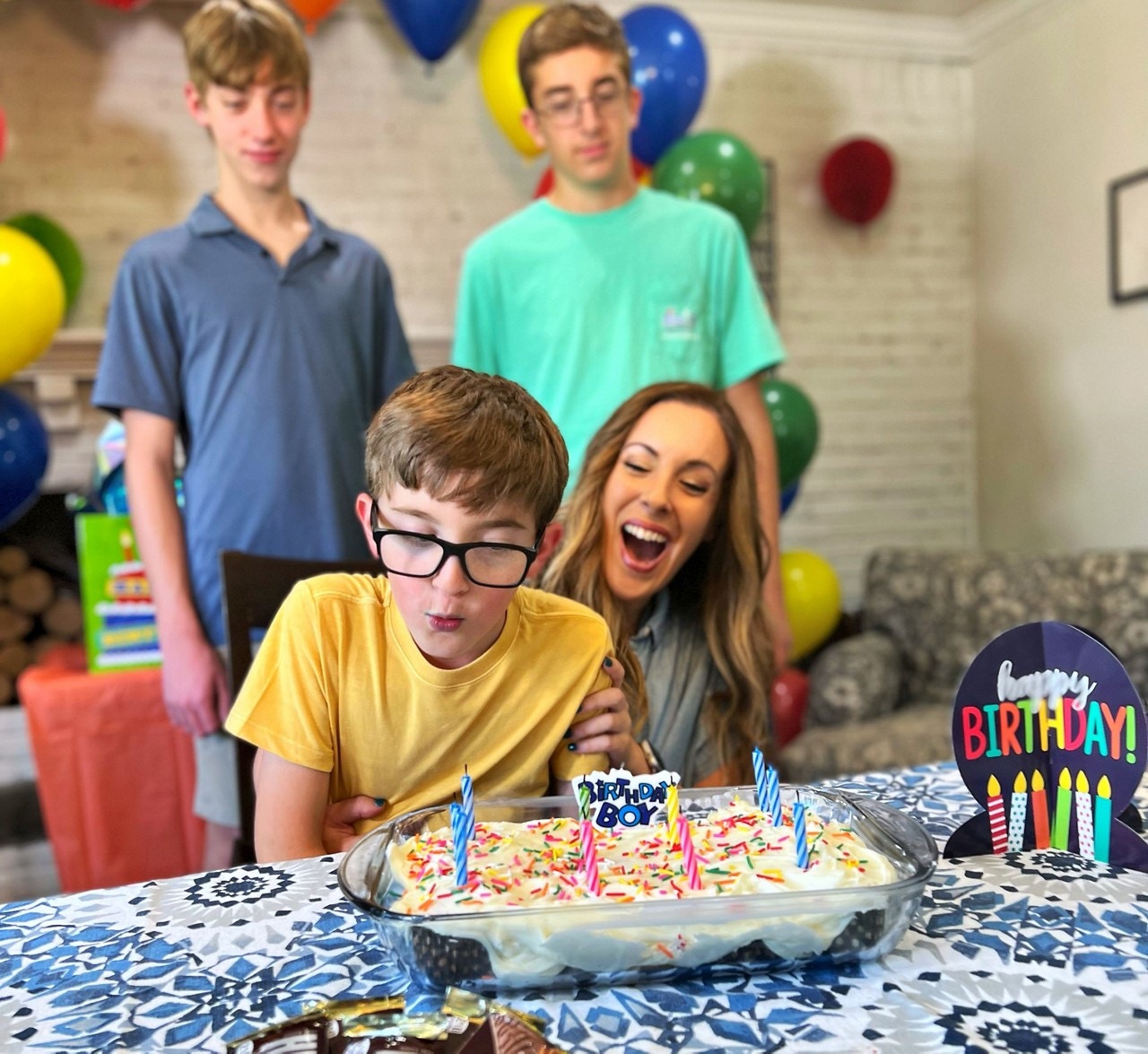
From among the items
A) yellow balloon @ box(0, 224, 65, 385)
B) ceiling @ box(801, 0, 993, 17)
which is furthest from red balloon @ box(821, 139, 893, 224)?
yellow balloon @ box(0, 224, 65, 385)

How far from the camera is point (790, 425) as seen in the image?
3600 mm

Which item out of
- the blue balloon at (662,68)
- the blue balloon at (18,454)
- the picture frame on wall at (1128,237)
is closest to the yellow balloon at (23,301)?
the blue balloon at (18,454)

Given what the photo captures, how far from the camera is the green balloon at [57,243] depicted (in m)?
3.48

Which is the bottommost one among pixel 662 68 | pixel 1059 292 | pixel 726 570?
pixel 726 570

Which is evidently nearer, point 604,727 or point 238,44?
point 604,727

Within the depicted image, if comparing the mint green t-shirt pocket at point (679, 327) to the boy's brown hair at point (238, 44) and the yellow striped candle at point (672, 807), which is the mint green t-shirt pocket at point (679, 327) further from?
the yellow striped candle at point (672, 807)

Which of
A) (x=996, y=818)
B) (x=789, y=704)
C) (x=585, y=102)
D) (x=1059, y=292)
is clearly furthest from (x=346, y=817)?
(x=1059, y=292)

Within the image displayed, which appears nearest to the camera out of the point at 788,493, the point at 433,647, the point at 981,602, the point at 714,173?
the point at 433,647

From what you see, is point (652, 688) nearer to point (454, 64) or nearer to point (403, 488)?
point (403, 488)

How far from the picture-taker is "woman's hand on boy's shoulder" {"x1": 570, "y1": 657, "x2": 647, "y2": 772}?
3.87 feet

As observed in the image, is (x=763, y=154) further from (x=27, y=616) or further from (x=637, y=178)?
(x=27, y=616)

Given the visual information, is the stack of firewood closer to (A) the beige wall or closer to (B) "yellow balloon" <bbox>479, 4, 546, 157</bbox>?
(B) "yellow balloon" <bbox>479, 4, 546, 157</bbox>

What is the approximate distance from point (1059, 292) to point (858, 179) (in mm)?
944

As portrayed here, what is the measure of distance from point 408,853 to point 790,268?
4219mm
